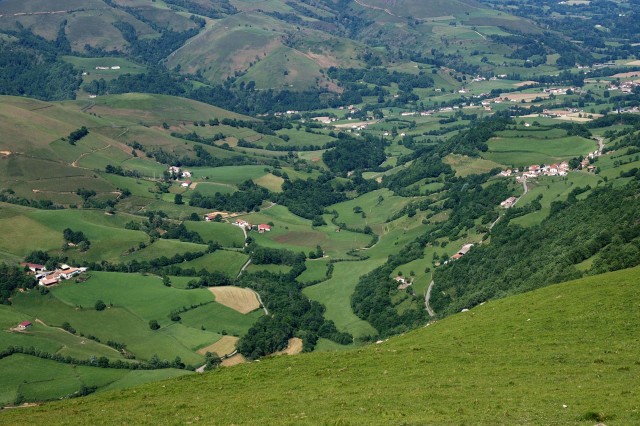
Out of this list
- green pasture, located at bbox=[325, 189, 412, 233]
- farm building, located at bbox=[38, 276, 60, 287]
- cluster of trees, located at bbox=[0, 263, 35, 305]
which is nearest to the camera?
cluster of trees, located at bbox=[0, 263, 35, 305]

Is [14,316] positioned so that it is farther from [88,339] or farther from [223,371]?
[223,371]

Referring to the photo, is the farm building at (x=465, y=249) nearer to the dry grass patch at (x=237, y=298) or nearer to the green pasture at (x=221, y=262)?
the dry grass patch at (x=237, y=298)

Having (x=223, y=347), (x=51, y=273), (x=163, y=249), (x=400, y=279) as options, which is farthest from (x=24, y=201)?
(x=400, y=279)

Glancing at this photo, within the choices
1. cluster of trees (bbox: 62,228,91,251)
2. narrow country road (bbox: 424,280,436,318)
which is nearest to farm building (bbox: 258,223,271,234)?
cluster of trees (bbox: 62,228,91,251)

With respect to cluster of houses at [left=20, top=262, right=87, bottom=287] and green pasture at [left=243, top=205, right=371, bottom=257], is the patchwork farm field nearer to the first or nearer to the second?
green pasture at [left=243, top=205, right=371, bottom=257]

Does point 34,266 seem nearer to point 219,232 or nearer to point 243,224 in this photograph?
point 219,232

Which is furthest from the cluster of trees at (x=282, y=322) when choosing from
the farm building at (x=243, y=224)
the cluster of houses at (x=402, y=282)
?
the farm building at (x=243, y=224)
